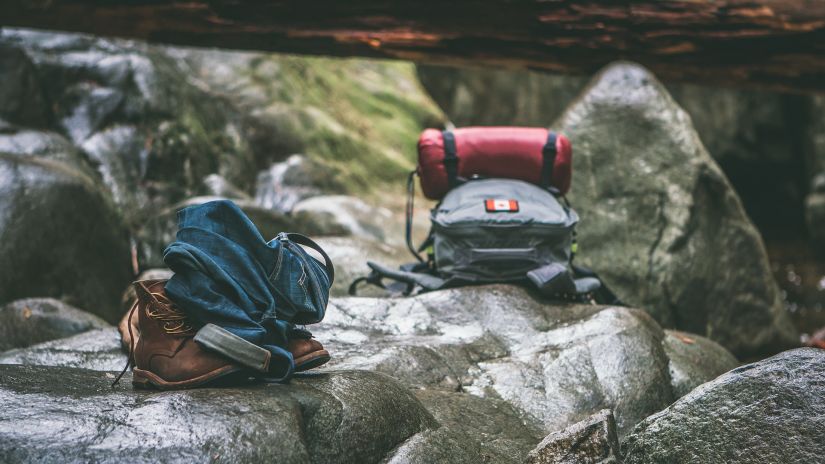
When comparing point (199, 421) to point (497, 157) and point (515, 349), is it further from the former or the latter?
point (497, 157)

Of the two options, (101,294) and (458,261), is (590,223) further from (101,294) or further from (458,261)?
(101,294)

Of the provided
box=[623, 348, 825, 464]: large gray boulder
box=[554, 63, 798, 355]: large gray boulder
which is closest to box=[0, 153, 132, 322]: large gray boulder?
box=[554, 63, 798, 355]: large gray boulder

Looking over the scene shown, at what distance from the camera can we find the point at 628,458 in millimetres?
2775

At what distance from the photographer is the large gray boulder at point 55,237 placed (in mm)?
5621

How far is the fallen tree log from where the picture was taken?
21.1ft

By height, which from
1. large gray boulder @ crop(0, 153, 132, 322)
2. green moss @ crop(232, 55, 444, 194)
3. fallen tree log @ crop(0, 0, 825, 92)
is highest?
fallen tree log @ crop(0, 0, 825, 92)

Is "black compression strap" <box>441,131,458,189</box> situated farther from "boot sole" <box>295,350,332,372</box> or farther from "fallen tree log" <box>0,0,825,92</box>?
"boot sole" <box>295,350,332,372</box>

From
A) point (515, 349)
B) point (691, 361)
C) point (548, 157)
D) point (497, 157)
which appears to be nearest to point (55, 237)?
point (497, 157)

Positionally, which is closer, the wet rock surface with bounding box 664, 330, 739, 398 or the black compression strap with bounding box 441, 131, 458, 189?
the wet rock surface with bounding box 664, 330, 739, 398

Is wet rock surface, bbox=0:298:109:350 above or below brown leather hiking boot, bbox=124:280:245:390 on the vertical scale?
below

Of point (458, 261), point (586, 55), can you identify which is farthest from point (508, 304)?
point (586, 55)

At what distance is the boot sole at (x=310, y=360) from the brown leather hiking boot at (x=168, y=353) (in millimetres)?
285

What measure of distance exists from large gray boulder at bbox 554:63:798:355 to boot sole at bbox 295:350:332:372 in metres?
3.53

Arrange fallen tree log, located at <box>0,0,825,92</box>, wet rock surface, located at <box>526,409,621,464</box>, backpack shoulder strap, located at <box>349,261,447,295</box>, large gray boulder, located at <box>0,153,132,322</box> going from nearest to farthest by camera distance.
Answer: wet rock surface, located at <box>526,409,621,464</box> → backpack shoulder strap, located at <box>349,261,447,295</box> → large gray boulder, located at <box>0,153,132,322</box> → fallen tree log, located at <box>0,0,825,92</box>
